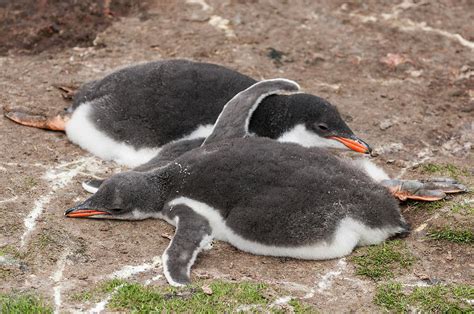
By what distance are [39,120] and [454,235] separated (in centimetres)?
444

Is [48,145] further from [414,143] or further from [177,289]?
[414,143]

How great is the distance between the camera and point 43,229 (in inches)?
256

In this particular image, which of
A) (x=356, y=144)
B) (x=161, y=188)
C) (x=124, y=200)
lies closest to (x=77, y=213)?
(x=124, y=200)

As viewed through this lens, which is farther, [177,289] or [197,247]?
[197,247]

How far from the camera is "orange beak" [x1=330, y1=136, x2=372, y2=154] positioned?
7.25 m

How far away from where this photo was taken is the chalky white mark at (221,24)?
1077 centimetres

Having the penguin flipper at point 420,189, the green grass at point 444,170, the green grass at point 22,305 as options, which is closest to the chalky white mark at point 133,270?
the green grass at point 22,305

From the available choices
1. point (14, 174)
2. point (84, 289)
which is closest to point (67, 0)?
point (14, 174)

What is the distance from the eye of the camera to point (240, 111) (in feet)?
24.9

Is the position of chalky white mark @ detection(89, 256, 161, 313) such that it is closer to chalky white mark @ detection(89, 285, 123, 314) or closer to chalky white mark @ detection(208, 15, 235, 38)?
chalky white mark @ detection(89, 285, 123, 314)

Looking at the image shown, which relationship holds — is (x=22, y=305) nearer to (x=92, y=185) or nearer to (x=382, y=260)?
(x=92, y=185)

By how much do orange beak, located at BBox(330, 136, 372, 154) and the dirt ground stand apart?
25.2 inches

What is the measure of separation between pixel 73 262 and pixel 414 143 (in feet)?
13.4

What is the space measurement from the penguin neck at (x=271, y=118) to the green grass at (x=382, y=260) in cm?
171
